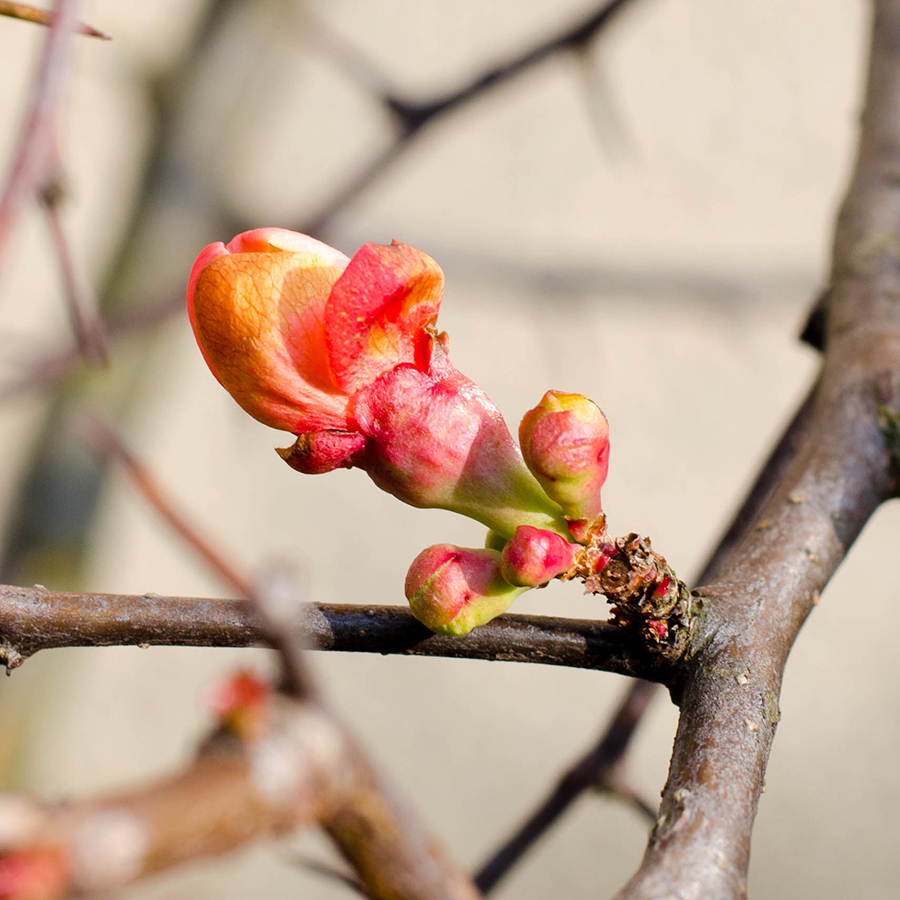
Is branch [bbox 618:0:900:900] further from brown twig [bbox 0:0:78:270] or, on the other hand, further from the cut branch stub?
brown twig [bbox 0:0:78:270]

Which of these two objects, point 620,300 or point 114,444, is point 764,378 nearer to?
point 620,300

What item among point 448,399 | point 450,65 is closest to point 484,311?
point 450,65

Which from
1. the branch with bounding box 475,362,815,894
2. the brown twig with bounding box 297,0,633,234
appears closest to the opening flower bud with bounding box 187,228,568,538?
the branch with bounding box 475,362,815,894

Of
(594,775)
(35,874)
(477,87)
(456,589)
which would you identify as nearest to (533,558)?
(456,589)

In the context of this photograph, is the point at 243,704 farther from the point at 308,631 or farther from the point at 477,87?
the point at 477,87

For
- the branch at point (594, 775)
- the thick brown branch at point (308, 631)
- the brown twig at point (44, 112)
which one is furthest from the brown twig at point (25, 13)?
the branch at point (594, 775)

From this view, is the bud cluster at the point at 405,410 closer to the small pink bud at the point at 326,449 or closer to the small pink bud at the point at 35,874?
the small pink bud at the point at 326,449
